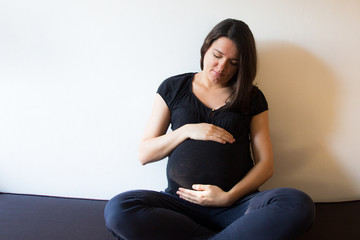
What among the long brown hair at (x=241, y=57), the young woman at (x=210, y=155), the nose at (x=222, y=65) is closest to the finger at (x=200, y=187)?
the young woman at (x=210, y=155)

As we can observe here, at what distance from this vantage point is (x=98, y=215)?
133 cm

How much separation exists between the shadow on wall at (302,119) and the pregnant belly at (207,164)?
0.44 metres

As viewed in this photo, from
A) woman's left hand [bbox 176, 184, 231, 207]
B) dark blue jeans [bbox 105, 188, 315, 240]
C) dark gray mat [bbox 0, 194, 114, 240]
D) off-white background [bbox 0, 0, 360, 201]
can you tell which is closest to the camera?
dark blue jeans [bbox 105, 188, 315, 240]

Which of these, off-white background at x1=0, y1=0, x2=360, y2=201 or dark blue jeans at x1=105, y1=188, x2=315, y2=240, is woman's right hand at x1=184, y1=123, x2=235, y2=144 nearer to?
dark blue jeans at x1=105, y1=188, x2=315, y2=240

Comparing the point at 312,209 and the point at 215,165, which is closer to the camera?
the point at 312,209

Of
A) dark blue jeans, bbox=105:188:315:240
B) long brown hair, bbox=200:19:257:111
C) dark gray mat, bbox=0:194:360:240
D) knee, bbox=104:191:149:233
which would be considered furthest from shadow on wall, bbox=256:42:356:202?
knee, bbox=104:191:149:233

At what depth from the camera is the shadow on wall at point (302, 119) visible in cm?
140

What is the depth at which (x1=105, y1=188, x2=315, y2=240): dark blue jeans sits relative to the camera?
86cm

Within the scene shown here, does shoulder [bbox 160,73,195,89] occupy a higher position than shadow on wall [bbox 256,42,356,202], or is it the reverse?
shoulder [bbox 160,73,195,89]

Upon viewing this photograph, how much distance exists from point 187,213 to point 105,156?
1.94 ft

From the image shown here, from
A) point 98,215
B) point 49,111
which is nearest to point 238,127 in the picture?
point 98,215

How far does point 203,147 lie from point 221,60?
37cm

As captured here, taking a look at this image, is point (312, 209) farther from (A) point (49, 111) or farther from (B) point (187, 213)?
(A) point (49, 111)

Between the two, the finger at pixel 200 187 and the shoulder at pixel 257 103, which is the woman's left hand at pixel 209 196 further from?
the shoulder at pixel 257 103
